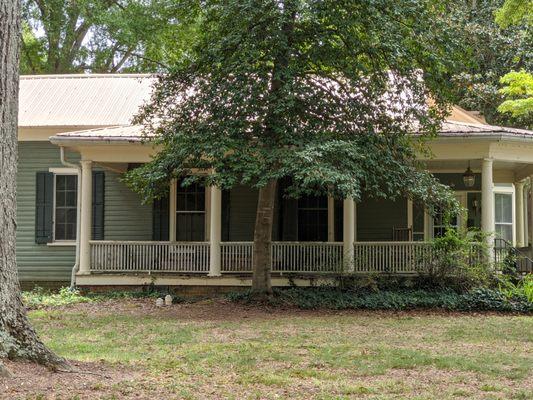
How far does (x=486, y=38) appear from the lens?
2342 centimetres

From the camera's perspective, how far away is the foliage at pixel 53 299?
13867 mm

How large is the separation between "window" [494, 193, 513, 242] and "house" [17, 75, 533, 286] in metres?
0.04

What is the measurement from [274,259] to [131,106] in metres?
6.64

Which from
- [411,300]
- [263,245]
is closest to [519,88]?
[411,300]

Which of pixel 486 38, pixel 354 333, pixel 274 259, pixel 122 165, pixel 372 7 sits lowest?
pixel 354 333

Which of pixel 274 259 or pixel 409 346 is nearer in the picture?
pixel 409 346

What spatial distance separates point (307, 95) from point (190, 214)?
18.8 feet

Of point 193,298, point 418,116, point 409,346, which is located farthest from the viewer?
point 193,298

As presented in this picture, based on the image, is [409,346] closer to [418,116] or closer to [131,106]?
[418,116]

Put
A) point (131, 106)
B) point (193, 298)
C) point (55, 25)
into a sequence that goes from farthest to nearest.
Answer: point (55, 25), point (131, 106), point (193, 298)

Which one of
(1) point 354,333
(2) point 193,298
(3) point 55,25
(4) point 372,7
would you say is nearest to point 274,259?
(2) point 193,298

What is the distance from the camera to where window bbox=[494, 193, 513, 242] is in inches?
748

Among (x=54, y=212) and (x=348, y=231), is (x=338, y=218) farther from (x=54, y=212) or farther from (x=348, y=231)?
(x=54, y=212)

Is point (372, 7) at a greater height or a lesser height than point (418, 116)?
greater
